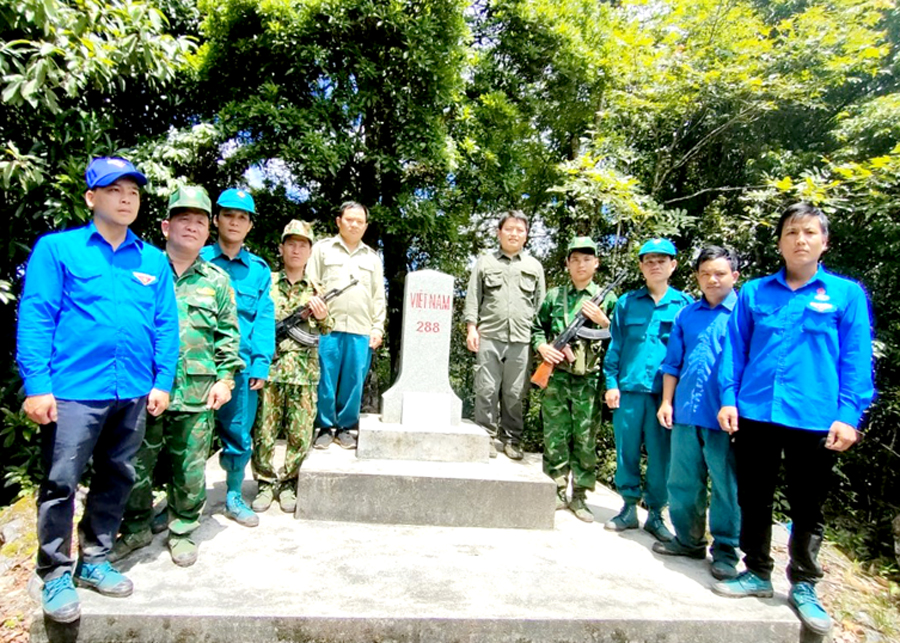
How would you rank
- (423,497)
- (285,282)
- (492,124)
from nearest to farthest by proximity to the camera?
(423,497) < (285,282) < (492,124)

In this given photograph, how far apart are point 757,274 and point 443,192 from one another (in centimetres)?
416

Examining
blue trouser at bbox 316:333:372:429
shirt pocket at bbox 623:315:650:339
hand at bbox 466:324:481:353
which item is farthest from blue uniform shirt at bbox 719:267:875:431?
blue trouser at bbox 316:333:372:429

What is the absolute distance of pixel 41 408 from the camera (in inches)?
91.5

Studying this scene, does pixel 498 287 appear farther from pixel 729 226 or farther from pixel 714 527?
pixel 729 226

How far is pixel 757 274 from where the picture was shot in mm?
7145

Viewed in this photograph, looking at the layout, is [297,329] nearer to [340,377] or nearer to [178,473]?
[340,377]

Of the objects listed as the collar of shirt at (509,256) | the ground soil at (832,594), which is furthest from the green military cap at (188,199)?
the collar of shirt at (509,256)

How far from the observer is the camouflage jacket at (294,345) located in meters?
3.84

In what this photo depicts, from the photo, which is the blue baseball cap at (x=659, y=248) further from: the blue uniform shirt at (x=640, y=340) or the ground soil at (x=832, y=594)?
the ground soil at (x=832, y=594)

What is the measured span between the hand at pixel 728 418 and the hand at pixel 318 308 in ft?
8.49

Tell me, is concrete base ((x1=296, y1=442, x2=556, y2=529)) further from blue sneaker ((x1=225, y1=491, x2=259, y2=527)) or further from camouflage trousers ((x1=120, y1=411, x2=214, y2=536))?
camouflage trousers ((x1=120, y1=411, x2=214, y2=536))

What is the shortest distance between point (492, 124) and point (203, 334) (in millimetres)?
5651

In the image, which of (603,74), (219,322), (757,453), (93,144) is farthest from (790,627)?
(603,74)

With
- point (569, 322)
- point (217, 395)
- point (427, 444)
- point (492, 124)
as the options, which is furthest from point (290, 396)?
point (492, 124)
